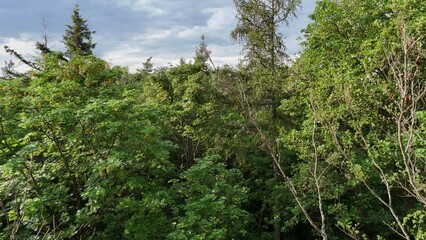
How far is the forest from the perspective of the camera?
6.80m

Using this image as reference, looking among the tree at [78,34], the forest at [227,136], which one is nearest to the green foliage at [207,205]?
the forest at [227,136]

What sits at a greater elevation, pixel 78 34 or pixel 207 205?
pixel 78 34

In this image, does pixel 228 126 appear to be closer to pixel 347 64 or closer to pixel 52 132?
pixel 347 64

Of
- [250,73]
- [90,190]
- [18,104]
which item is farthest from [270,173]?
[18,104]

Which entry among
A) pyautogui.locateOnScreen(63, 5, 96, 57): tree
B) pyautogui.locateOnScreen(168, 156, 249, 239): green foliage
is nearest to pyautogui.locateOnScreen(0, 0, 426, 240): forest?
pyautogui.locateOnScreen(168, 156, 249, 239): green foliage

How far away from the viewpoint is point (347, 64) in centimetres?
1067

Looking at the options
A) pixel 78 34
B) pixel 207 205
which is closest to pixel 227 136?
pixel 207 205

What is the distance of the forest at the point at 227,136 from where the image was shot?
680 centimetres

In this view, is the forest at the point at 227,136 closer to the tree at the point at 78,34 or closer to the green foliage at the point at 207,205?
the green foliage at the point at 207,205

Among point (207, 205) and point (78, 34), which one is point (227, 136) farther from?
point (78, 34)

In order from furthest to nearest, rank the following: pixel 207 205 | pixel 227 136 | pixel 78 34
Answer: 1. pixel 78 34
2. pixel 227 136
3. pixel 207 205

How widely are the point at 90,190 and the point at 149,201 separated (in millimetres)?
1436

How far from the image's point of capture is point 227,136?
1284cm

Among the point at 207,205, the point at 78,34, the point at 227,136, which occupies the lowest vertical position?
the point at 207,205
